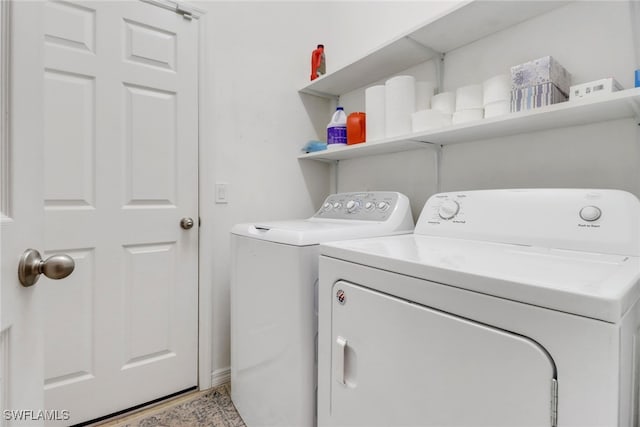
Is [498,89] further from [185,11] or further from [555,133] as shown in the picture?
A: [185,11]

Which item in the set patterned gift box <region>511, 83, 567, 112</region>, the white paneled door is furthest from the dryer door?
the white paneled door

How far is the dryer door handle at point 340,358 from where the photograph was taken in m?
0.98

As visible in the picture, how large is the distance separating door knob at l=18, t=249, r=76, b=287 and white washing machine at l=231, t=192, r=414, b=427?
0.67 metres

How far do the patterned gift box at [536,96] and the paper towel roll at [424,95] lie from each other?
0.48 m

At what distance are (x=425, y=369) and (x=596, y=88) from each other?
0.97 meters

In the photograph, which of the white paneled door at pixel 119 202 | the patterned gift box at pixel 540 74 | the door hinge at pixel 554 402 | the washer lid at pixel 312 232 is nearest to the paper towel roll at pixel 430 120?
the patterned gift box at pixel 540 74

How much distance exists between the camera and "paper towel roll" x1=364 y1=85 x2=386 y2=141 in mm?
1659

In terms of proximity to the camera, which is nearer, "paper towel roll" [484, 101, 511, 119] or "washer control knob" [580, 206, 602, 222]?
"washer control knob" [580, 206, 602, 222]

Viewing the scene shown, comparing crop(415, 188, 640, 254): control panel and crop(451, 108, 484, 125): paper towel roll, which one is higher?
crop(451, 108, 484, 125): paper towel roll

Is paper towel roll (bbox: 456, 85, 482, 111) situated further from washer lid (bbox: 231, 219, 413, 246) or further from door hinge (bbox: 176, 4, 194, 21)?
door hinge (bbox: 176, 4, 194, 21)

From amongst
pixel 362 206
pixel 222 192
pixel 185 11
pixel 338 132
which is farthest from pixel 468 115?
pixel 185 11

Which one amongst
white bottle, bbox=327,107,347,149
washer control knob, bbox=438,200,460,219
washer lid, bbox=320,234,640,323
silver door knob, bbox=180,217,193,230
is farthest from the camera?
white bottle, bbox=327,107,347,149

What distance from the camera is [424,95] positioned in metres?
1.57

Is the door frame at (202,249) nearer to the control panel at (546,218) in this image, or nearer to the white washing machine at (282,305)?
the white washing machine at (282,305)
